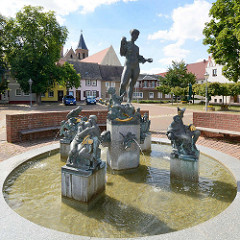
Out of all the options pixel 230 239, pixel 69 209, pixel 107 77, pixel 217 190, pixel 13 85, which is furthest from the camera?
pixel 107 77

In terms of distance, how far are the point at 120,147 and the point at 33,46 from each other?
1146 inches

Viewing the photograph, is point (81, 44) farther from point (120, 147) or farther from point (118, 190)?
point (118, 190)

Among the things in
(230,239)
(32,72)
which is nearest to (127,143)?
(230,239)

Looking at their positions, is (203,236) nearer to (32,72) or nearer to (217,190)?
(217,190)

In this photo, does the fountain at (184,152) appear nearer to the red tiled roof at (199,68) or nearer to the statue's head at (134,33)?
the statue's head at (134,33)

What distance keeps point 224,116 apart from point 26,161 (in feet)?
26.1

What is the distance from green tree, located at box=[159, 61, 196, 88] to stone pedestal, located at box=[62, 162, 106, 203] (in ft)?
134

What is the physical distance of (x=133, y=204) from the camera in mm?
3814

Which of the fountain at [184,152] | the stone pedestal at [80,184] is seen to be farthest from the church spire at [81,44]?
the stone pedestal at [80,184]

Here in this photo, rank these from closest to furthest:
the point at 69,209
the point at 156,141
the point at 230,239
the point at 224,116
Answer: the point at 230,239, the point at 69,209, the point at 156,141, the point at 224,116

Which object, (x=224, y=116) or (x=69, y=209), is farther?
(x=224, y=116)

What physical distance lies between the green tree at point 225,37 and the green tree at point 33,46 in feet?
66.5

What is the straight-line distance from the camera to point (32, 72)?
29422 millimetres

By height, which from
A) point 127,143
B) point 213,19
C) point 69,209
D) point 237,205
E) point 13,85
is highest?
point 213,19
